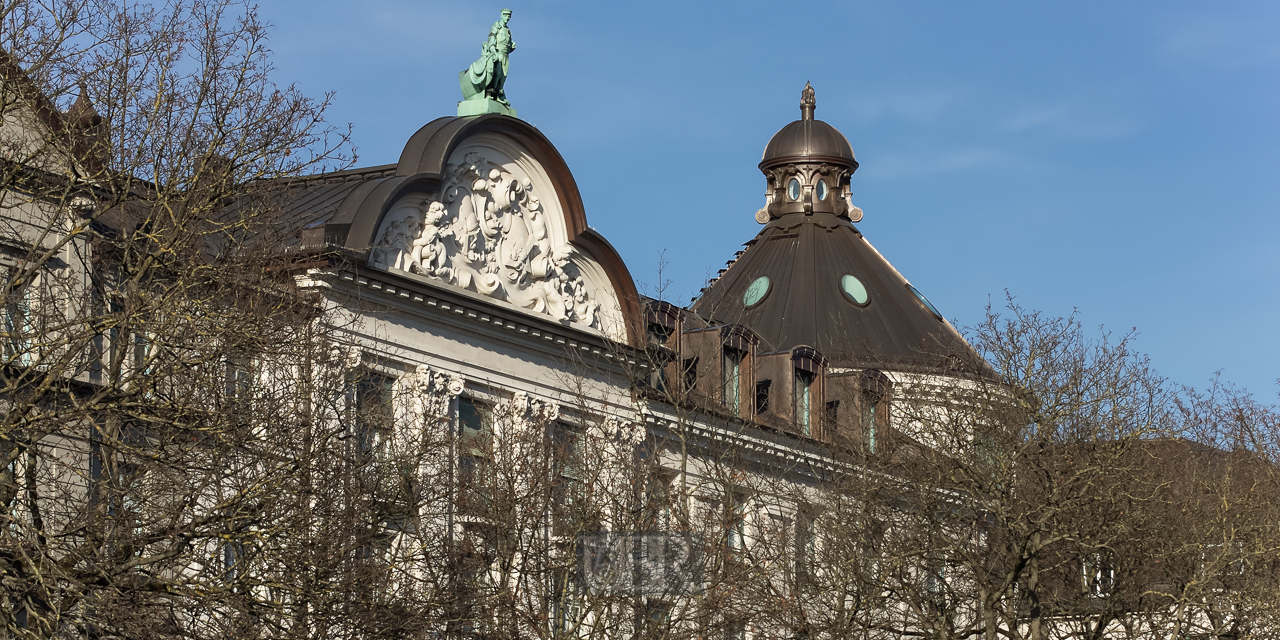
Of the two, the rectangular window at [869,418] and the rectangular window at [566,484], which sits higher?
the rectangular window at [869,418]

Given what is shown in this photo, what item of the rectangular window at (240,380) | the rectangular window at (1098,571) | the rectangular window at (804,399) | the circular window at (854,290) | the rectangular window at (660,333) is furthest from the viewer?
the circular window at (854,290)

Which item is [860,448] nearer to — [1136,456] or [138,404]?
[1136,456]

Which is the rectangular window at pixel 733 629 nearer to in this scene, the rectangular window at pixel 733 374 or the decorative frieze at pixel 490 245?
the decorative frieze at pixel 490 245

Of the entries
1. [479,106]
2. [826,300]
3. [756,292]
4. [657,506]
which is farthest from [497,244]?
[756,292]

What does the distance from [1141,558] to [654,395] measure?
1059 cm

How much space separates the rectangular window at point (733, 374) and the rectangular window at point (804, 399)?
7.79ft

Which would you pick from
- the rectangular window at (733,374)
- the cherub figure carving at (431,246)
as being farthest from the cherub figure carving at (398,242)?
the rectangular window at (733,374)

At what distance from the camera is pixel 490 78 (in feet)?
127

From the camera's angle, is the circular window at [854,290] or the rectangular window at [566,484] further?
the circular window at [854,290]

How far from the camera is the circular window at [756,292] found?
63206 millimetres

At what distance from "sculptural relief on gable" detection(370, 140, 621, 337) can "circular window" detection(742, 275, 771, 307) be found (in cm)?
2222

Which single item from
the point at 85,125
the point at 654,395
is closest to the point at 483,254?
the point at 654,395

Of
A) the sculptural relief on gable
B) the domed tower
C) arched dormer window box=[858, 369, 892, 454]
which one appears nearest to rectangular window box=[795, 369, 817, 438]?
arched dormer window box=[858, 369, 892, 454]

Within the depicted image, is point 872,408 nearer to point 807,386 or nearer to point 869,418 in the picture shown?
point 869,418
